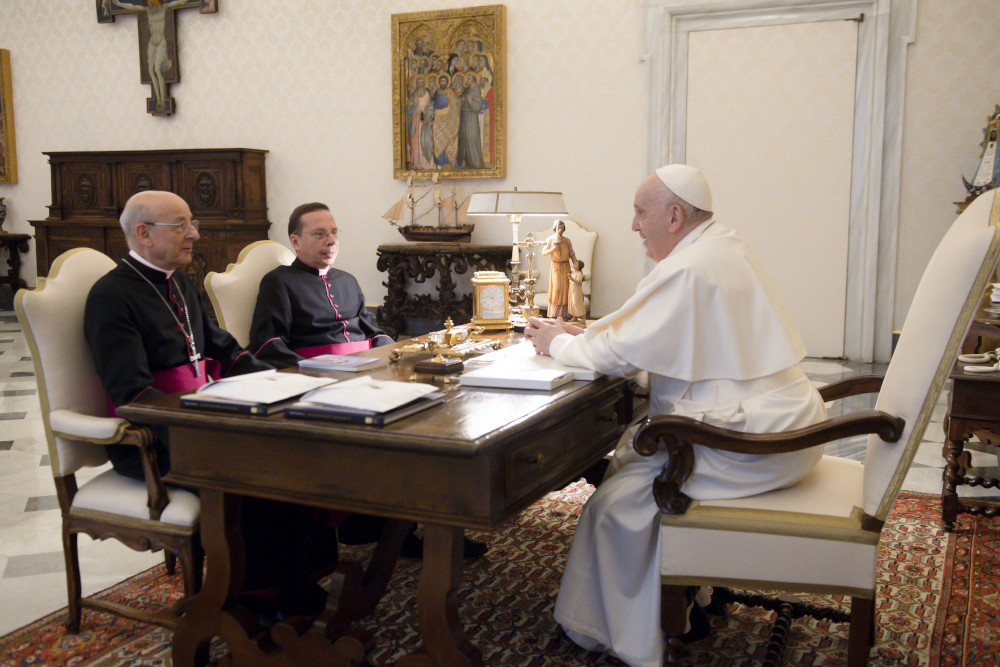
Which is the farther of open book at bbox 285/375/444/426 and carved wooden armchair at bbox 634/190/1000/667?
carved wooden armchair at bbox 634/190/1000/667

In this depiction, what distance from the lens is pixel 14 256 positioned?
36.4ft

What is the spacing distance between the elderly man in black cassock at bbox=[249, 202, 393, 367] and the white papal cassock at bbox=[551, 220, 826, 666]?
1.60 m

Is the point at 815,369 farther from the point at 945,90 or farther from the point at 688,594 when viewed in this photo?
the point at 688,594

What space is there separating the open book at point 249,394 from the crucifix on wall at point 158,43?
28.0 ft

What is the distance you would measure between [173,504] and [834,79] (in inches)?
262

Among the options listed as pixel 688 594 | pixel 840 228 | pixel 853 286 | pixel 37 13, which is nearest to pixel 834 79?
pixel 840 228

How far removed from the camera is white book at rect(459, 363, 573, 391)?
2387mm

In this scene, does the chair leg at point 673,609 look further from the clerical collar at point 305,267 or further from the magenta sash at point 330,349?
the clerical collar at point 305,267

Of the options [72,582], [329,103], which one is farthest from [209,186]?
[72,582]

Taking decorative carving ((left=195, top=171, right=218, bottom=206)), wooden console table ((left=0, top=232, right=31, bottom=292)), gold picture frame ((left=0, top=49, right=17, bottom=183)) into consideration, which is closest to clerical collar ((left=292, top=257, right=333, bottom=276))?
decorative carving ((left=195, top=171, right=218, bottom=206))

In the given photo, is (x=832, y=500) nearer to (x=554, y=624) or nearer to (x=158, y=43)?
(x=554, y=624)

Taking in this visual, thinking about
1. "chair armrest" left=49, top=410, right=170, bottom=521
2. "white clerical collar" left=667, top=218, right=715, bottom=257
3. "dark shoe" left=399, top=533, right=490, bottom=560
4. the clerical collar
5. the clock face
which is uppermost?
"white clerical collar" left=667, top=218, right=715, bottom=257

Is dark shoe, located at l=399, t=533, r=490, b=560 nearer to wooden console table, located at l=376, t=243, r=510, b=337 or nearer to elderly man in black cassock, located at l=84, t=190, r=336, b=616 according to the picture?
elderly man in black cassock, located at l=84, t=190, r=336, b=616

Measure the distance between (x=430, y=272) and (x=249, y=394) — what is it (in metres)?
6.23
